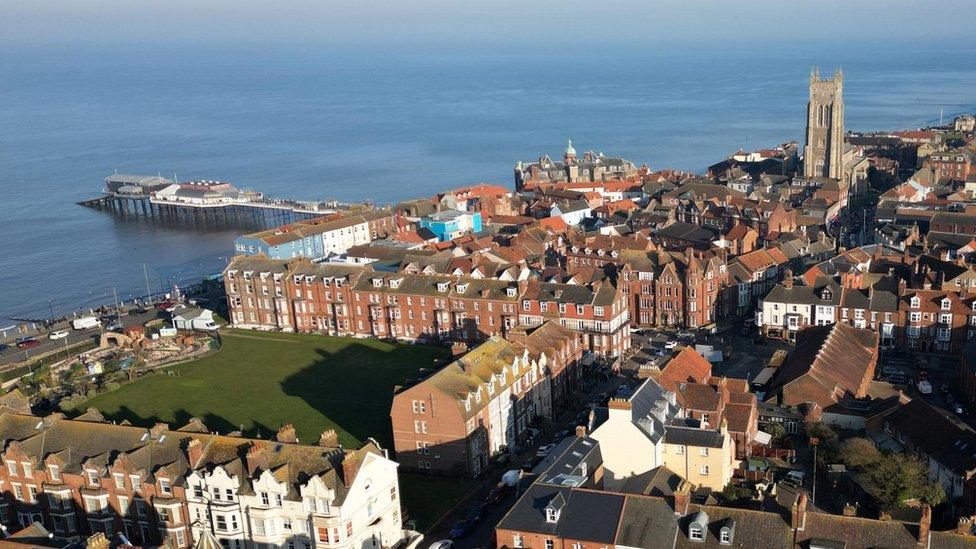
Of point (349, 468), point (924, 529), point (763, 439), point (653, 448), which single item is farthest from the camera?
point (763, 439)

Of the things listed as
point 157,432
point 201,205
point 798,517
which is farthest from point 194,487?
point 201,205

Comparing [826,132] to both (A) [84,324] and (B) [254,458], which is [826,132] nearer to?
(A) [84,324]

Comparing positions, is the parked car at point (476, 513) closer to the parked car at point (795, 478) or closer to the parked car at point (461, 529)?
the parked car at point (461, 529)

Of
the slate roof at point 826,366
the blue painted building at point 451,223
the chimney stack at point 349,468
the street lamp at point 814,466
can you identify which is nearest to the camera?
the chimney stack at point 349,468

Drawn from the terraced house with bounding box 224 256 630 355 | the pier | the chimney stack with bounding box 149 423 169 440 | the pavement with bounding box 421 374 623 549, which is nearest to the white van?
the terraced house with bounding box 224 256 630 355

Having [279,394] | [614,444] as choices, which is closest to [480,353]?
[614,444]

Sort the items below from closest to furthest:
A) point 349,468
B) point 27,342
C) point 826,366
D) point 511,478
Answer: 1. point 349,468
2. point 511,478
3. point 826,366
4. point 27,342

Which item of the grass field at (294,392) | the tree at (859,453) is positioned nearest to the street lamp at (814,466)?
the tree at (859,453)

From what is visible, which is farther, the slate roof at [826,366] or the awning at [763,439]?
the slate roof at [826,366]
